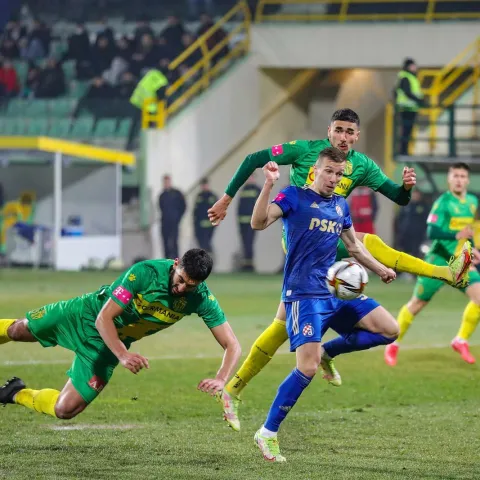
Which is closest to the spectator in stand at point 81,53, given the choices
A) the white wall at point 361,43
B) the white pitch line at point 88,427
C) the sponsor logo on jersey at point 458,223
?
the white wall at point 361,43

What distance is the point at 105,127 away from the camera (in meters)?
28.4

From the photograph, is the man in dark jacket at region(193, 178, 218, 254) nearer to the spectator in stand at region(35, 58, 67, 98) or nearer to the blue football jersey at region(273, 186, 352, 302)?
the spectator in stand at region(35, 58, 67, 98)

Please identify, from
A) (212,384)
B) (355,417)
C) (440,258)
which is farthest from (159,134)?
(212,384)

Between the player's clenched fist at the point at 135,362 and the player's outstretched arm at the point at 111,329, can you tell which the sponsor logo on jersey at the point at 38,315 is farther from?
the player's clenched fist at the point at 135,362

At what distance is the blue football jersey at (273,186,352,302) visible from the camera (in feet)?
25.1

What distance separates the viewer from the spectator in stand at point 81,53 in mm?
29391

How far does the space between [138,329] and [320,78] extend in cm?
2151

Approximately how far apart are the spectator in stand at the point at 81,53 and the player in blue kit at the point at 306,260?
2225 centimetres

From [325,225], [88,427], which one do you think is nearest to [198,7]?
[88,427]

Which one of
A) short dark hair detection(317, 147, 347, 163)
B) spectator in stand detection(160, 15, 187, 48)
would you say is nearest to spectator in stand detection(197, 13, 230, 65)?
spectator in stand detection(160, 15, 187, 48)

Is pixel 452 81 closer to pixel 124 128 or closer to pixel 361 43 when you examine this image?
pixel 361 43

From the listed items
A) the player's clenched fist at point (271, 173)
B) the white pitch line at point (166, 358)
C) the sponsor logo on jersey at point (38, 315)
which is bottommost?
the white pitch line at point (166, 358)

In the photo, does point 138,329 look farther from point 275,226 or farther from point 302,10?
point 302,10

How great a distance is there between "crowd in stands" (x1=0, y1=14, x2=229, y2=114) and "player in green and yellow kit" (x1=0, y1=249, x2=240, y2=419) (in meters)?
19.8
